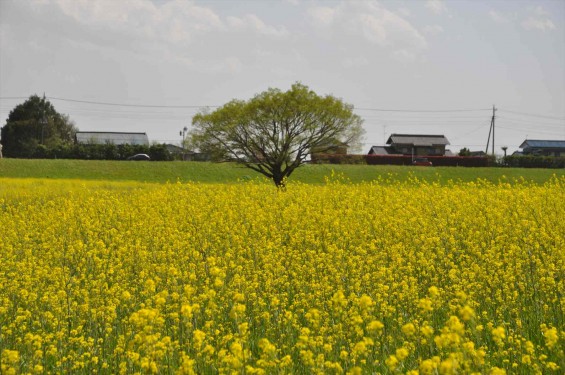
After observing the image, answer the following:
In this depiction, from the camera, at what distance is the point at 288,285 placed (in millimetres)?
9445

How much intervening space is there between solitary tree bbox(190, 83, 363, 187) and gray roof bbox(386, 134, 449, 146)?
6857 centimetres

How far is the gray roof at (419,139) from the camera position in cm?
9994

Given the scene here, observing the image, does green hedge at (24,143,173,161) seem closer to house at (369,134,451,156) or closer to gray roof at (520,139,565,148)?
house at (369,134,451,156)

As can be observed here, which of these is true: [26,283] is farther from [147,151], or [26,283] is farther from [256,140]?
[147,151]

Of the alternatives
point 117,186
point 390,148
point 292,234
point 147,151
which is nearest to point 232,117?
point 117,186

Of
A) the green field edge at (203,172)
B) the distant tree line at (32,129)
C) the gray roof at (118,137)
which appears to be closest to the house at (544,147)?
the green field edge at (203,172)

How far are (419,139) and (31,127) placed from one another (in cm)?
5903

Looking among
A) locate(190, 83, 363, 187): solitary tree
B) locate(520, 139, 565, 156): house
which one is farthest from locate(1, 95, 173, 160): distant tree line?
locate(520, 139, 565, 156): house

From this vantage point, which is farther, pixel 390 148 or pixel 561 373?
pixel 390 148

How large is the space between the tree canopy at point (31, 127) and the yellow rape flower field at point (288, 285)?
6370cm

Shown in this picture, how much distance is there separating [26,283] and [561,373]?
24.7 ft

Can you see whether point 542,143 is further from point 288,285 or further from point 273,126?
point 288,285

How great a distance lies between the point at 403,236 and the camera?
527 inches

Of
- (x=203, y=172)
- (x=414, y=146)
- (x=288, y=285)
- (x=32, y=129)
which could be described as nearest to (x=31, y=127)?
(x=32, y=129)
